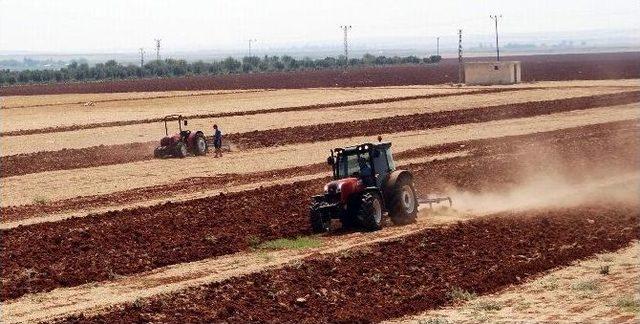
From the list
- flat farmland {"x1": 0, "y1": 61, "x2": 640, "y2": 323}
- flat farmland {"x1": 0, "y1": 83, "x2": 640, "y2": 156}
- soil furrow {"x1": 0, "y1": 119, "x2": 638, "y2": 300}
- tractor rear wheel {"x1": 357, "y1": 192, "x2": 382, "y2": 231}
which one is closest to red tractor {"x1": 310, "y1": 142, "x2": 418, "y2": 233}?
tractor rear wheel {"x1": 357, "y1": 192, "x2": 382, "y2": 231}

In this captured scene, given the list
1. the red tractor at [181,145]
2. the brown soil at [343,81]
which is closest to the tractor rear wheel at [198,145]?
the red tractor at [181,145]

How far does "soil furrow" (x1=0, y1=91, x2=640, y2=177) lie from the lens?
1818 inches

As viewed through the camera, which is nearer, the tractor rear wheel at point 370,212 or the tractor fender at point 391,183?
the tractor rear wheel at point 370,212

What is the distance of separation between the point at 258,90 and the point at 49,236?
81.7 meters

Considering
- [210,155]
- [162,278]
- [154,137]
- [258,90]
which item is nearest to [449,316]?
[162,278]

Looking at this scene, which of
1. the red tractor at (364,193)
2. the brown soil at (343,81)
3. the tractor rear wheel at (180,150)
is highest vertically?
the red tractor at (364,193)

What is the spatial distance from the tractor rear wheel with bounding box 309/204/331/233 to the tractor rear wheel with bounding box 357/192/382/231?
33.6 inches

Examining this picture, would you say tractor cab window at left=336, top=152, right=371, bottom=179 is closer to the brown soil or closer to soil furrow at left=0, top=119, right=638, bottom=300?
soil furrow at left=0, top=119, right=638, bottom=300

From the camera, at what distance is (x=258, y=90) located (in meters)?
108

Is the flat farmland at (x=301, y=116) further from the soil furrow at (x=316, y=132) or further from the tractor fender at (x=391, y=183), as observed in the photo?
the tractor fender at (x=391, y=183)

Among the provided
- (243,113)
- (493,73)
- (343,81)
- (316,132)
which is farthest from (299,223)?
(343,81)

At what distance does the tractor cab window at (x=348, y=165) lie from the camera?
26.1 meters

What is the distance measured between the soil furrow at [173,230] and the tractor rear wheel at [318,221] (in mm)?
585

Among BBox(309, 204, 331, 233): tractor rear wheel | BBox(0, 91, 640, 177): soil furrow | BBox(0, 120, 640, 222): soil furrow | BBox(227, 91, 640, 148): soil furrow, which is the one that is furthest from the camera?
BBox(227, 91, 640, 148): soil furrow
